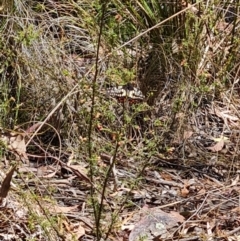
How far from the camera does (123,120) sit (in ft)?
8.50

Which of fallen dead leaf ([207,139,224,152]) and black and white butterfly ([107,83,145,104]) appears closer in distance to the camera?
black and white butterfly ([107,83,145,104])

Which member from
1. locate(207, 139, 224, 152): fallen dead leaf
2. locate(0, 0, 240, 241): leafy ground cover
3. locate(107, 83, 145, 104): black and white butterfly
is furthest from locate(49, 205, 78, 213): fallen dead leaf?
locate(207, 139, 224, 152): fallen dead leaf

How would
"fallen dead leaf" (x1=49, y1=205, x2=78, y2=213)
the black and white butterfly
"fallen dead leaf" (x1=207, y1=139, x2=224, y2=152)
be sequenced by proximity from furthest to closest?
1. "fallen dead leaf" (x1=207, y1=139, x2=224, y2=152)
2. the black and white butterfly
3. "fallen dead leaf" (x1=49, y1=205, x2=78, y2=213)

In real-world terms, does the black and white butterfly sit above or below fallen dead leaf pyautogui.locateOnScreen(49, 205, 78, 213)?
above

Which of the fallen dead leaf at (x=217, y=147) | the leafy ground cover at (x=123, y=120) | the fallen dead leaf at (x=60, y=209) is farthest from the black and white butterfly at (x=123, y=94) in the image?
the fallen dead leaf at (x=60, y=209)

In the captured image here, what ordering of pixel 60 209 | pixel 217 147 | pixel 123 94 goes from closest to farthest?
pixel 60 209, pixel 123 94, pixel 217 147

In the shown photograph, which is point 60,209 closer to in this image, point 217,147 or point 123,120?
point 123,120

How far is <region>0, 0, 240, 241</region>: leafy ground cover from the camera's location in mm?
2463

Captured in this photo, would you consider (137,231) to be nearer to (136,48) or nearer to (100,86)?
(100,86)

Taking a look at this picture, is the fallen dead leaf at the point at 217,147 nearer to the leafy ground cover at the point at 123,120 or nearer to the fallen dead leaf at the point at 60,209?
the leafy ground cover at the point at 123,120

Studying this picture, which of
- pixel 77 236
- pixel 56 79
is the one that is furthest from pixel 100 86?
pixel 77 236

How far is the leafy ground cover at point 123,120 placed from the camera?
246 centimetres

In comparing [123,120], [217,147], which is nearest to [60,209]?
[123,120]

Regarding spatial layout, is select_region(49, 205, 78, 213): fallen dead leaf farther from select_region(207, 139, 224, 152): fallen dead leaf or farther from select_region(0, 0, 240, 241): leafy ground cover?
select_region(207, 139, 224, 152): fallen dead leaf
